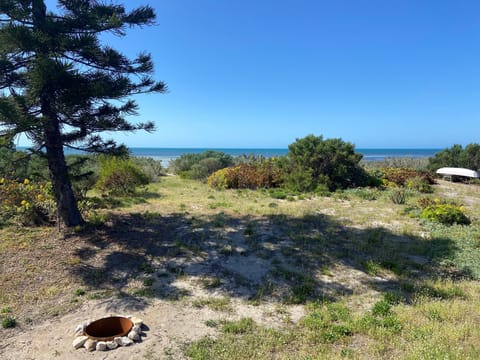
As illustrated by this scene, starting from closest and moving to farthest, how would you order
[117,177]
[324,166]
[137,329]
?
[137,329]
[117,177]
[324,166]

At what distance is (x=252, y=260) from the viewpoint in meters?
5.50

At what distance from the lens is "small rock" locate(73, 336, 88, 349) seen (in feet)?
10.5

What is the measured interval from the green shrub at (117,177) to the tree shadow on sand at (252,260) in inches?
143

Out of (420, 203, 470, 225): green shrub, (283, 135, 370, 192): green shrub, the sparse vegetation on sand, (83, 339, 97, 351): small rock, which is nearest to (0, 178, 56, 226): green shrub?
the sparse vegetation on sand

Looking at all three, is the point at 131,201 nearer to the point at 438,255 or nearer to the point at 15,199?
the point at 15,199

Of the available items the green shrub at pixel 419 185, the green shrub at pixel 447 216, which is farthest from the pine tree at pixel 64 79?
the green shrub at pixel 419 185

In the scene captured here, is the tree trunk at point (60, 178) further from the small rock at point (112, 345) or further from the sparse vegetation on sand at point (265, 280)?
the small rock at point (112, 345)

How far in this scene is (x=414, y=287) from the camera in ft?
14.9

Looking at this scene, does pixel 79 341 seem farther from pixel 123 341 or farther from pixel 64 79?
pixel 64 79

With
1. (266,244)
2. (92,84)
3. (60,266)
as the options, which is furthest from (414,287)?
(92,84)

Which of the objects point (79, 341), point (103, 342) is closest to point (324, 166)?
point (103, 342)

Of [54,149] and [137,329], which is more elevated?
[54,149]

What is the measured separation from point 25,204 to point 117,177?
397 centimetres

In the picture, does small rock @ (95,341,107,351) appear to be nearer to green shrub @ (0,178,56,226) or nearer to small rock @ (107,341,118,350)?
small rock @ (107,341,118,350)
